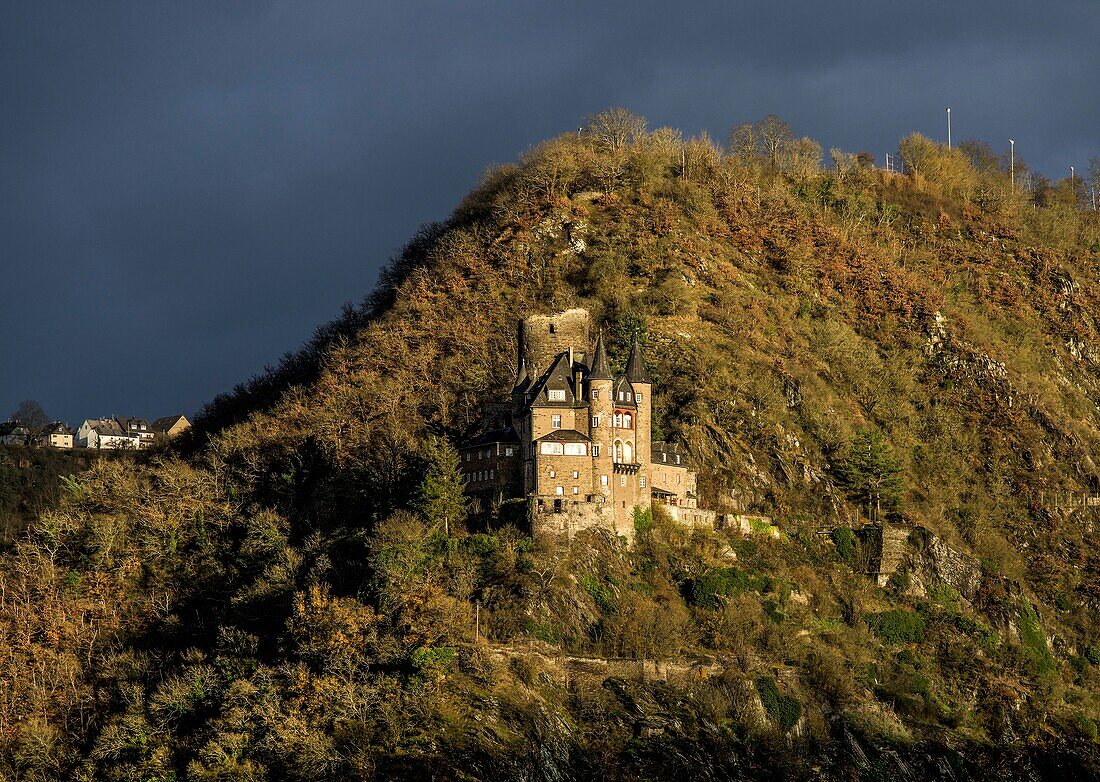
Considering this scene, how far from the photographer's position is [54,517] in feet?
330

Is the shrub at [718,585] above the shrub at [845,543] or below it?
below

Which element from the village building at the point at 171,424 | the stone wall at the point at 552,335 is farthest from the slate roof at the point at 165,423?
the stone wall at the point at 552,335

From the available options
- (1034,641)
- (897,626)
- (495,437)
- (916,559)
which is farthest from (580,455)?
(1034,641)

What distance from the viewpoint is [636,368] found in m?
94.4

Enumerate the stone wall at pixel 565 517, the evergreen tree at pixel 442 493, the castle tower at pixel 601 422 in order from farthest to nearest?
1. the castle tower at pixel 601 422
2. the evergreen tree at pixel 442 493
3. the stone wall at pixel 565 517

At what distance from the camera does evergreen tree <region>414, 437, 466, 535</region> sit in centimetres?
8762

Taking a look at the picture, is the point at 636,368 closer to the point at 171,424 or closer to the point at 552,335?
the point at 552,335

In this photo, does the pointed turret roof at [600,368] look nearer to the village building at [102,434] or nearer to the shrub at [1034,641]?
the shrub at [1034,641]

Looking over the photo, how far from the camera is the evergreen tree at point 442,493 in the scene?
87.6 metres

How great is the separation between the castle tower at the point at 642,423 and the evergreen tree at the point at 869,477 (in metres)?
14.9

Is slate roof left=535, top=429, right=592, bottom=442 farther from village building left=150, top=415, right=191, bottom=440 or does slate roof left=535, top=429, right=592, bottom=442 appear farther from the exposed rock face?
village building left=150, top=415, right=191, bottom=440

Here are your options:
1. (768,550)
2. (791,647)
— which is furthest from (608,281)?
(791,647)

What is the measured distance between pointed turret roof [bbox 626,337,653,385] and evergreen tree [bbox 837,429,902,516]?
48.1 ft

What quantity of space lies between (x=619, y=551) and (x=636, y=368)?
39.4 ft
